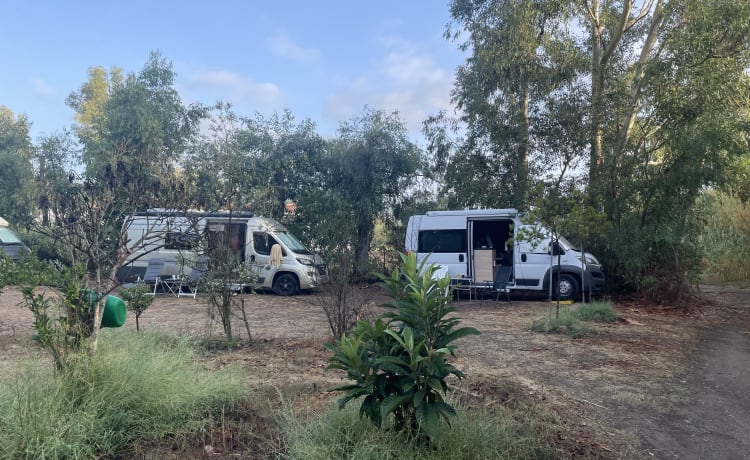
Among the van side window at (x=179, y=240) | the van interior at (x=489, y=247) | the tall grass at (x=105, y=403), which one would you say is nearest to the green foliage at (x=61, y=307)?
the tall grass at (x=105, y=403)

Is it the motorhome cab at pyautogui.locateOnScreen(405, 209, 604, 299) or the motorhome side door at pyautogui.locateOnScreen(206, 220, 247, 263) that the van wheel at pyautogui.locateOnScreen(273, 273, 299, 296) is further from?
the motorhome side door at pyautogui.locateOnScreen(206, 220, 247, 263)

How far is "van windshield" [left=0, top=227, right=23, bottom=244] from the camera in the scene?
16188 millimetres

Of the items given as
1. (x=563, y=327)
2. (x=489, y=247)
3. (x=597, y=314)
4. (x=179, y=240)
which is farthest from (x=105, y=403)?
(x=489, y=247)

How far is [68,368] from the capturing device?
3.51m

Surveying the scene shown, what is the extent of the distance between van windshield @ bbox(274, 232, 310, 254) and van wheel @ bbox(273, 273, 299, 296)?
2.28 feet

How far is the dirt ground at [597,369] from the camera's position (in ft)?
13.1

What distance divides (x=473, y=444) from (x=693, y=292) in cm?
1107

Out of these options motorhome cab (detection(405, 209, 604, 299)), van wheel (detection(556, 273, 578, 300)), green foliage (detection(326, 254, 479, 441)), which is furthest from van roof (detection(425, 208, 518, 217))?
green foliage (detection(326, 254, 479, 441))

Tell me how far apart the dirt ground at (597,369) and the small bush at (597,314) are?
0.24 m

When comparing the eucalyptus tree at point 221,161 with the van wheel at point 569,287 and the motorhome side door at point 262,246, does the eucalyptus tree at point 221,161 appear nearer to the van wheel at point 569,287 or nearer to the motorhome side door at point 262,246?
the motorhome side door at point 262,246

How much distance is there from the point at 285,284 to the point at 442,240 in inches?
167

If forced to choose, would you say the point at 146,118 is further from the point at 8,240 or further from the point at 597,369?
the point at 597,369

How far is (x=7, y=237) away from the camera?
16531 mm

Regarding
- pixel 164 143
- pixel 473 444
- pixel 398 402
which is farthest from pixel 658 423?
pixel 164 143
